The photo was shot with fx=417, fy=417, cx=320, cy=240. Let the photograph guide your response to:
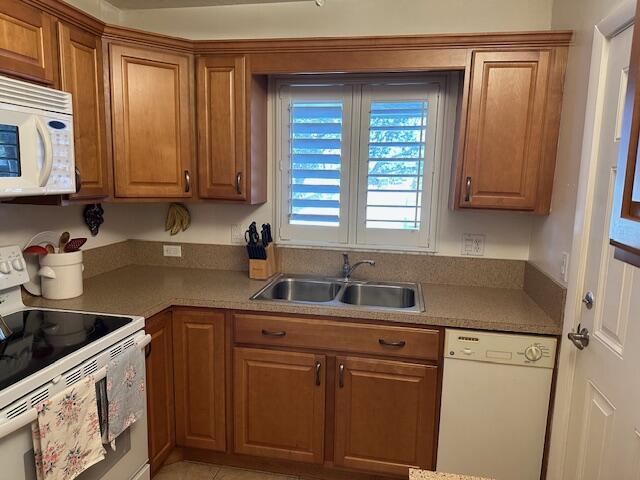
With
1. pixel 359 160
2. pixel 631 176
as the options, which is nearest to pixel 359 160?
pixel 359 160

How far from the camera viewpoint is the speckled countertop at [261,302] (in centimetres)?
182

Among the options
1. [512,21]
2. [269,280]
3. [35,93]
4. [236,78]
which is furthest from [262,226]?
[512,21]

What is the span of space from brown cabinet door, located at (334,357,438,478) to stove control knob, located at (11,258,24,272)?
1.46m

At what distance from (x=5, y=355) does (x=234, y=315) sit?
0.90 m

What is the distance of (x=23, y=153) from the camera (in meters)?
1.44

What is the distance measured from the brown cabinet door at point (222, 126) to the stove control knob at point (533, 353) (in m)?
1.54

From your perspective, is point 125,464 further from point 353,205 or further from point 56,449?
point 353,205

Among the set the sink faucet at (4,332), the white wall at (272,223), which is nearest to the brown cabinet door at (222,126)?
the white wall at (272,223)

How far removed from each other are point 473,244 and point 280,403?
4.40 ft

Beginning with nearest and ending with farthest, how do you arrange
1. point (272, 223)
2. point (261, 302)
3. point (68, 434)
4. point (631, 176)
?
point (631, 176) → point (68, 434) → point (261, 302) → point (272, 223)

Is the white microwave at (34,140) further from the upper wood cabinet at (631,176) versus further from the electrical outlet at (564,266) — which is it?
the electrical outlet at (564,266)

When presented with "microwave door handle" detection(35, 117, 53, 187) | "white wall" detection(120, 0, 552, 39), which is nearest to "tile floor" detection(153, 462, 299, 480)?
"microwave door handle" detection(35, 117, 53, 187)

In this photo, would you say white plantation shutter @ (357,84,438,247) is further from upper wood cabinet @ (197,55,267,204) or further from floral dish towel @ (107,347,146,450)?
floral dish towel @ (107,347,146,450)

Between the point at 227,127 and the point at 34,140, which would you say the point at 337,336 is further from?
the point at 34,140
